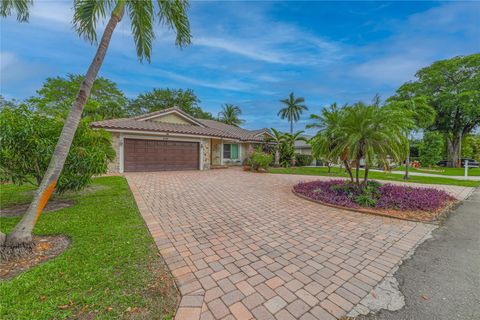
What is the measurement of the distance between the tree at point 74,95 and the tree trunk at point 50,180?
69.3ft

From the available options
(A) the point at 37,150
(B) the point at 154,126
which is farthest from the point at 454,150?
(A) the point at 37,150

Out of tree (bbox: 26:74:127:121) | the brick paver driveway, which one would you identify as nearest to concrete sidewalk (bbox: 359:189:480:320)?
the brick paver driveway

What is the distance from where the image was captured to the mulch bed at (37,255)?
269cm

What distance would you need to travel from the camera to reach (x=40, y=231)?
386 cm

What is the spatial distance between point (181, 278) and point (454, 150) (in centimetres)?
3983

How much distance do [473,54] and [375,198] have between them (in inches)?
1220

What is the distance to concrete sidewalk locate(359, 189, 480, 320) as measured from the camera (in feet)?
6.92

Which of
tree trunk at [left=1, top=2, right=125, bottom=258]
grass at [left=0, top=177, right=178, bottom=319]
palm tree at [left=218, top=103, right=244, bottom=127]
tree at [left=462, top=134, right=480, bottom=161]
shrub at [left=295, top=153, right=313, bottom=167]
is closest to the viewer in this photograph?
grass at [left=0, top=177, right=178, bottom=319]

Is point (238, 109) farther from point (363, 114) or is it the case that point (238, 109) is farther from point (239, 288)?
point (239, 288)

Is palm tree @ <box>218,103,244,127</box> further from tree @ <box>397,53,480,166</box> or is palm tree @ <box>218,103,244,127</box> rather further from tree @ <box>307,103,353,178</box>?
tree @ <box>307,103,353,178</box>

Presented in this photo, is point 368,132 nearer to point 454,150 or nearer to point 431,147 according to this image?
point 431,147

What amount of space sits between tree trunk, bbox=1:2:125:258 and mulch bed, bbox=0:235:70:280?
0.14 metres

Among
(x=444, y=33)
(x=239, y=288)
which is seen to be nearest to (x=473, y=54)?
(x=444, y=33)

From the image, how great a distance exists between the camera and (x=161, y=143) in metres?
14.2
